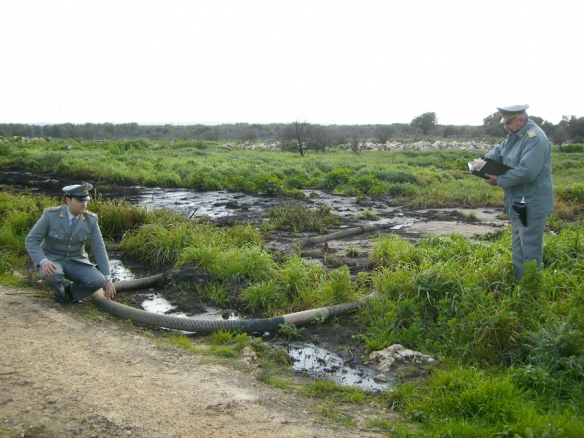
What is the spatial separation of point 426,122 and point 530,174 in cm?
6544

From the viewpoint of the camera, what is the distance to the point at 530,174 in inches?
197

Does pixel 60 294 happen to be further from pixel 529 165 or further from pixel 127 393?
pixel 529 165

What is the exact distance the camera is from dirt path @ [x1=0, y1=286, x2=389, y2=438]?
339 cm

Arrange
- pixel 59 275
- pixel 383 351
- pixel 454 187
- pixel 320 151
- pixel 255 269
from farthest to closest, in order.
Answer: pixel 320 151
pixel 454 187
pixel 255 269
pixel 59 275
pixel 383 351

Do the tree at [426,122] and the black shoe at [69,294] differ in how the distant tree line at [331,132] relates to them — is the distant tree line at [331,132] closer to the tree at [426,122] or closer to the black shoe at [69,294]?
the tree at [426,122]

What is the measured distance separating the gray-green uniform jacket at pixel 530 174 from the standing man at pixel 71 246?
426cm

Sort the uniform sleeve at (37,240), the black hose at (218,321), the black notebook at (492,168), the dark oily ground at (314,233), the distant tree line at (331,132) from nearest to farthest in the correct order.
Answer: the black notebook at (492,168) → the black hose at (218,321) → the uniform sleeve at (37,240) → the dark oily ground at (314,233) → the distant tree line at (331,132)

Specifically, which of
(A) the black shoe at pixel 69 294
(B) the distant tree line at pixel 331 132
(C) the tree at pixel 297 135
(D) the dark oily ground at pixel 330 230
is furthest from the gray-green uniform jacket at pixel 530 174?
(B) the distant tree line at pixel 331 132

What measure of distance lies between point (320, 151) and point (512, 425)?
1245 inches

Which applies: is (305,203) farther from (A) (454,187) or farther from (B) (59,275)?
(B) (59,275)

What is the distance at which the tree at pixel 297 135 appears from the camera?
32.6 metres

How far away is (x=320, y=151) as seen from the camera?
34.6 meters

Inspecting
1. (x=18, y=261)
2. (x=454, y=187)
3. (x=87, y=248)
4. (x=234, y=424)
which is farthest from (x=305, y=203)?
(x=234, y=424)

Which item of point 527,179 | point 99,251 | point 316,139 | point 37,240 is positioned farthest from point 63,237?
point 316,139
